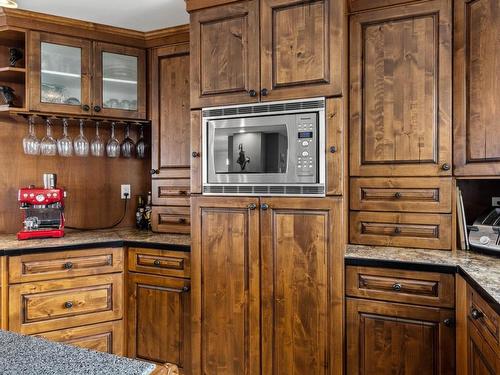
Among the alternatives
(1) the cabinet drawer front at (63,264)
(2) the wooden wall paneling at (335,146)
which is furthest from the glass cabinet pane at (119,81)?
(2) the wooden wall paneling at (335,146)

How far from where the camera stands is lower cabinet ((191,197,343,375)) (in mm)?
1919

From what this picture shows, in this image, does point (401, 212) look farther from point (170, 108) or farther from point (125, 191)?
point (125, 191)

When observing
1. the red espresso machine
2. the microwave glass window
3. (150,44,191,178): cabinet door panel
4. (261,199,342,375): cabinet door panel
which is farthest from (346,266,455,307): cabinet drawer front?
the red espresso machine

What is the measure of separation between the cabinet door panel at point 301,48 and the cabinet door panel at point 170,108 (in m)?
Result: 0.83

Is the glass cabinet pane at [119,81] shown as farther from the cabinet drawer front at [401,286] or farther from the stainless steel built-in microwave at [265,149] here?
the cabinet drawer front at [401,286]

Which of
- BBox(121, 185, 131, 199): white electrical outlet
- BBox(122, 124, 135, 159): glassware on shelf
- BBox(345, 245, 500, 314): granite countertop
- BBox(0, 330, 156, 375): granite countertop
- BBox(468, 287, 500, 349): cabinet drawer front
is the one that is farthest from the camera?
BBox(121, 185, 131, 199): white electrical outlet

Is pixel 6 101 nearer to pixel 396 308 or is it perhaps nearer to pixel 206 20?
pixel 206 20

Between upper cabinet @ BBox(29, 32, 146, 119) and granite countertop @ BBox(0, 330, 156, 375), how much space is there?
6.93ft

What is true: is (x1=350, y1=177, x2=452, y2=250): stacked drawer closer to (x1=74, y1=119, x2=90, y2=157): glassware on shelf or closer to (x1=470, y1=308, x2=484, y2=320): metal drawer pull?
(x1=470, y1=308, x2=484, y2=320): metal drawer pull

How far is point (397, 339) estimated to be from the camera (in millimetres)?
1829

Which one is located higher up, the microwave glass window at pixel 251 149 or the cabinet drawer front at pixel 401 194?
the microwave glass window at pixel 251 149

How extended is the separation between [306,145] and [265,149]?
0.23 m

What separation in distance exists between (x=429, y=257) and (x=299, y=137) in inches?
34.8

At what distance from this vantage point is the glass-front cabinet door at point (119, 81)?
8.71ft
